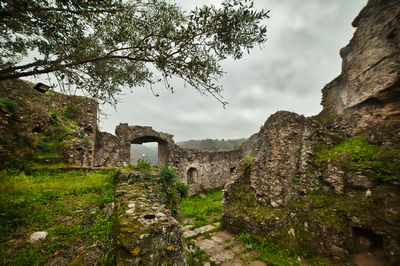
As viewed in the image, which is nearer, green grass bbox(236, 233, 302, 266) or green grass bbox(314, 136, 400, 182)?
green grass bbox(314, 136, 400, 182)

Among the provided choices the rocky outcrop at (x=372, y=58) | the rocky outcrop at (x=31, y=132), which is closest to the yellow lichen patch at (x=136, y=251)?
the rocky outcrop at (x=31, y=132)

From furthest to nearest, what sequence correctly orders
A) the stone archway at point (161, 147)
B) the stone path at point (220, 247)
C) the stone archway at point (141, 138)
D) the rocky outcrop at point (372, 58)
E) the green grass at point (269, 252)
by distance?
1. the stone archway at point (161, 147)
2. the stone archway at point (141, 138)
3. the rocky outcrop at point (372, 58)
4. the stone path at point (220, 247)
5. the green grass at point (269, 252)

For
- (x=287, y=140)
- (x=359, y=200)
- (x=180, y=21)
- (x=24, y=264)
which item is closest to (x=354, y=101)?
(x=287, y=140)

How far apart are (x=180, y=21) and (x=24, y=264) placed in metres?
4.64

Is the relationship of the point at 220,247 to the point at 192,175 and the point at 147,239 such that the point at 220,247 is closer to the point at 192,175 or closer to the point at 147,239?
the point at 147,239

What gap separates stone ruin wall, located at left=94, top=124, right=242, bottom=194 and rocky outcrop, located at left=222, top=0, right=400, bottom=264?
616 centimetres

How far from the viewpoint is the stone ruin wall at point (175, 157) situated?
923 centimetres

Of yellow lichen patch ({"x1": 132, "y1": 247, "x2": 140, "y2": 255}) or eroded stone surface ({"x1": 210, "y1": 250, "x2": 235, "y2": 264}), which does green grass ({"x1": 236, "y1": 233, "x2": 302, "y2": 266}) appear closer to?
eroded stone surface ({"x1": 210, "y1": 250, "x2": 235, "y2": 264})

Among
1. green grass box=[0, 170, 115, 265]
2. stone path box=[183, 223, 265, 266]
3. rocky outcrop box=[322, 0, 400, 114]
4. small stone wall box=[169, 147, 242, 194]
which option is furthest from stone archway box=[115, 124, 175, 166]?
rocky outcrop box=[322, 0, 400, 114]

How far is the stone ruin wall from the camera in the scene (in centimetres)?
923

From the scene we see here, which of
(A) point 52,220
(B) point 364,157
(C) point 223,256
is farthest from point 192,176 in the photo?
(A) point 52,220

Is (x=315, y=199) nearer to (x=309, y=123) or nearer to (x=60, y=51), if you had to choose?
(x=309, y=123)

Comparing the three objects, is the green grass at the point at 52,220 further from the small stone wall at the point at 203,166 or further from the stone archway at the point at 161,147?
the small stone wall at the point at 203,166

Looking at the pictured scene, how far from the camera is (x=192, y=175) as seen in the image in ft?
43.3
